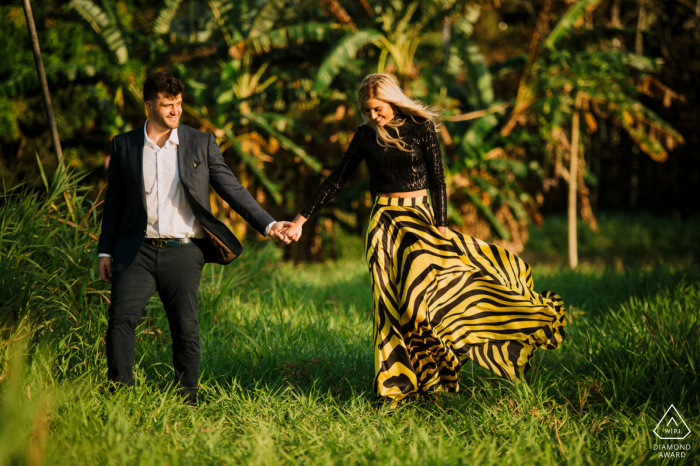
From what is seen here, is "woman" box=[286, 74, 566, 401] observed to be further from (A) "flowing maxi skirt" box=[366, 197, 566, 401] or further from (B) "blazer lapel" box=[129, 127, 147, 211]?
(B) "blazer lapel" box=[129, 127, 147, 211]

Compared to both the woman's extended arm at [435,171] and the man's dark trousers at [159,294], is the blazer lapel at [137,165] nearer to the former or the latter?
the man's dark trousers at [159,294]

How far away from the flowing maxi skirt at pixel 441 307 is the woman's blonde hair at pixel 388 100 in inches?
14.7

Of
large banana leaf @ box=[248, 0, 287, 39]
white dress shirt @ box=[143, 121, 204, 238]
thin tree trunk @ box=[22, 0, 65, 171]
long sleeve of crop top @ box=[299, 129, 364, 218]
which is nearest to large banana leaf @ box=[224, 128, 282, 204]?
large banana leaf @ box=[248, 0, 287, 39]

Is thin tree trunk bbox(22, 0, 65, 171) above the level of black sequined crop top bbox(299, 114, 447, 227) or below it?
above

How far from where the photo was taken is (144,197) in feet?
10.4

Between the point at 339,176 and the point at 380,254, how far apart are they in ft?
2.04

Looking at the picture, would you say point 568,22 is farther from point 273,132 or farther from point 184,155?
point 184,155

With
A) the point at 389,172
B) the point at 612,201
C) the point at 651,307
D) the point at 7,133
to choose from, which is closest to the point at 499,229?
the point at 651,307

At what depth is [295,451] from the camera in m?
2.72

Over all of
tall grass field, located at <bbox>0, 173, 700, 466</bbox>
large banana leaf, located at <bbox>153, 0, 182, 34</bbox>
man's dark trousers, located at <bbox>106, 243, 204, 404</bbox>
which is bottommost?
tall grass field, located at <bbox>0, 173, 700, 466</bbox>

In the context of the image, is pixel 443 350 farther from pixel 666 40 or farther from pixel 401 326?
pixel 666 40

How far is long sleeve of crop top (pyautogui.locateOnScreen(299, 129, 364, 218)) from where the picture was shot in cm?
365

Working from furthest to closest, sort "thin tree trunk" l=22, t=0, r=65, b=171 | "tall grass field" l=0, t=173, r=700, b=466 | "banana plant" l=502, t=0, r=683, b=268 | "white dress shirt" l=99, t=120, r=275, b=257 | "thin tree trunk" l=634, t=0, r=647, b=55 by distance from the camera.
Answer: "thin tree trunk" l=634, t=0, r=647, b=55 < "banana plant" l=502, t=0, r=683, b=268 < "thin tree trunk" l=22, t=0, r=65, b=171 < "white dress shirt" l=99, t=120, r=275, b=257 < "tall grass field" l=0, t=173, r=700, b=466

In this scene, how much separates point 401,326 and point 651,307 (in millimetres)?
2848
